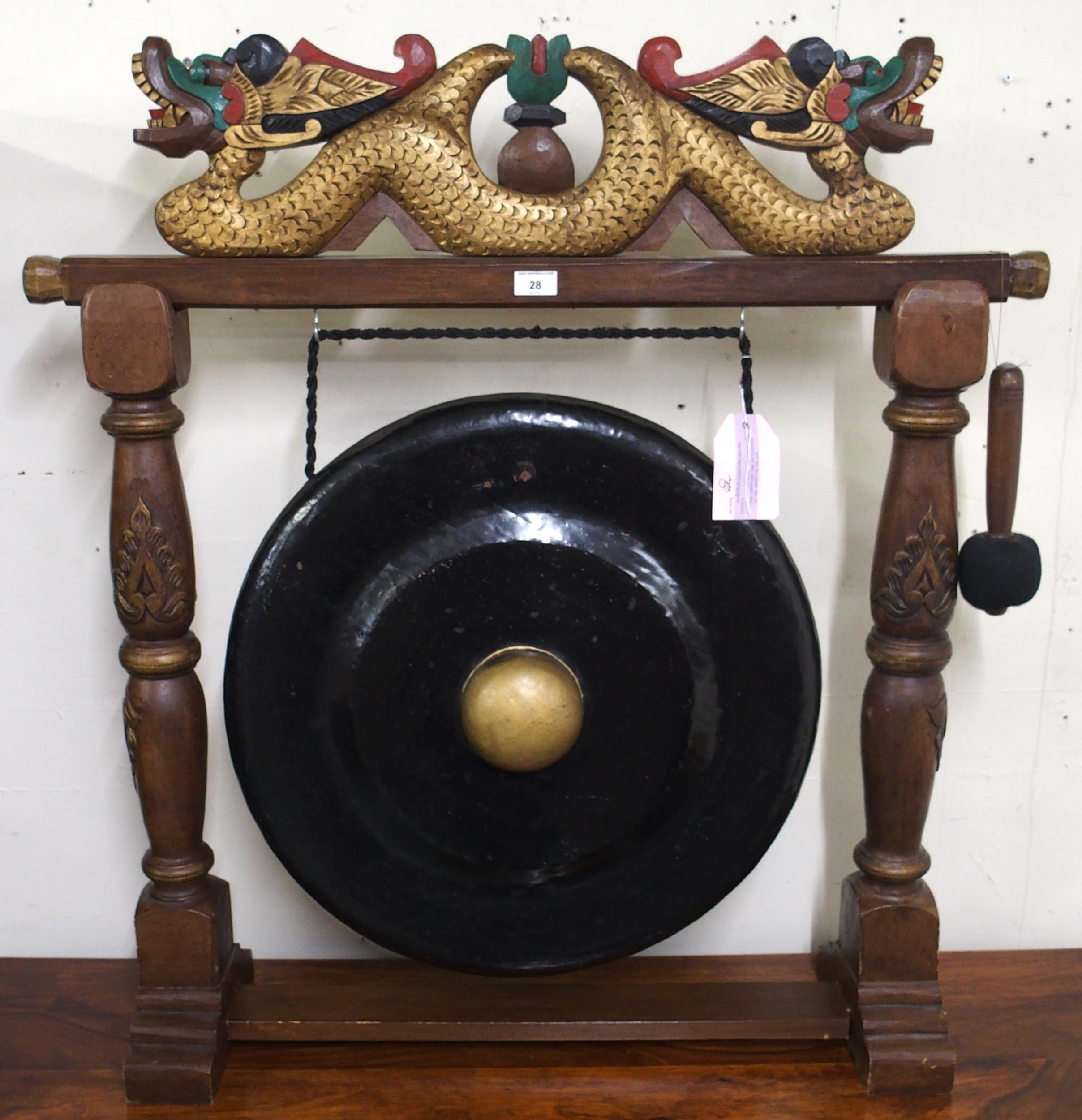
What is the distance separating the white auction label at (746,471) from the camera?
3.97 feet

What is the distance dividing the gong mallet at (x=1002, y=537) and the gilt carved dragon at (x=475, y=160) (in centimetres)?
20

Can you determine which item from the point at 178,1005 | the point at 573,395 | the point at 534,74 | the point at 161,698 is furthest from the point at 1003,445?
the point at 178,1005

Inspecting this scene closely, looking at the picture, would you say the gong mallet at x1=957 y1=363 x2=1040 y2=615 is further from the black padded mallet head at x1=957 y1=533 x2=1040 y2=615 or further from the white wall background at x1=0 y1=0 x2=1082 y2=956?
the white wall background at x1=0 y1=0 x2=1082 y2=956

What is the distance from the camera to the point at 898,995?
51.8 inches

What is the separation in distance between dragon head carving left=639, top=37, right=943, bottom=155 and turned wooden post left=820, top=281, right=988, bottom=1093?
6.4 inches

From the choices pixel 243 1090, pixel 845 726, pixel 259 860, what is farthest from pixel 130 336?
pixel 845 726

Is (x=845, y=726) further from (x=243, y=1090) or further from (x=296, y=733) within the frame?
(x=243, y=1090)

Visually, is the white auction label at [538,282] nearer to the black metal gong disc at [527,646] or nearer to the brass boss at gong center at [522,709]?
the black metal gong disc at [527,646]

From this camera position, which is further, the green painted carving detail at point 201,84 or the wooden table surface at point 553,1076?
the wooden table surface at point 553,1076

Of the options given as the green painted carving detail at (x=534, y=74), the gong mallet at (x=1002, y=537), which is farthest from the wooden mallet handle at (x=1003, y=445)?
the green painted carving detail at (x=534, y=74)

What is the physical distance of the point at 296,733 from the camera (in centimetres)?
126

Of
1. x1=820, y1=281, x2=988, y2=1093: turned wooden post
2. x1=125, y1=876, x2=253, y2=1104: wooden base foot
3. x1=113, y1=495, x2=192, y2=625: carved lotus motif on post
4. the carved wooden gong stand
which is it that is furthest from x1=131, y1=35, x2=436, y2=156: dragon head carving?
x1=125, y1=876, x2=253, y2=1104: wooden base foot

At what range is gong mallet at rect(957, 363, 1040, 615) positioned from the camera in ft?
3.96

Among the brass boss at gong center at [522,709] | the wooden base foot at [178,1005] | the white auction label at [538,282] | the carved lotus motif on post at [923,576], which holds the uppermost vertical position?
the white auction label at [538,282]
